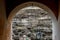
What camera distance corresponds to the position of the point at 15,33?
28.1ft

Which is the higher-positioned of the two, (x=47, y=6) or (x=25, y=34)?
(x=47, y=6)

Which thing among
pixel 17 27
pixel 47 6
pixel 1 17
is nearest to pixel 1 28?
pixel 1 17

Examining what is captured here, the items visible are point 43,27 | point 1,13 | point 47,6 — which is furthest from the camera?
point 43,27

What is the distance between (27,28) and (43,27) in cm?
85

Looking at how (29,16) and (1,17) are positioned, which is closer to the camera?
(1,17)

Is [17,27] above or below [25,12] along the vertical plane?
below

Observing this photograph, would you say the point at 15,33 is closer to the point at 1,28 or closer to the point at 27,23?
the point at 27,23

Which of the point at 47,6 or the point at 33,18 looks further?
the point at 33,18

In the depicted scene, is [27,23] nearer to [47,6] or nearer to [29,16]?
[29,16]

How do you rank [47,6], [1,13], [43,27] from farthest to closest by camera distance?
1. [43,27]
2. [47,6]
3. [1,13]

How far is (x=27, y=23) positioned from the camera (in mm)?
8594

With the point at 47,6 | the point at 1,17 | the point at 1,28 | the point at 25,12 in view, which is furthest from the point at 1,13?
the point at 25,12

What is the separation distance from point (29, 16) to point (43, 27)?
95 cm

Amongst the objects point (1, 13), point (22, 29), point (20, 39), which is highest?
point (1, 13)
